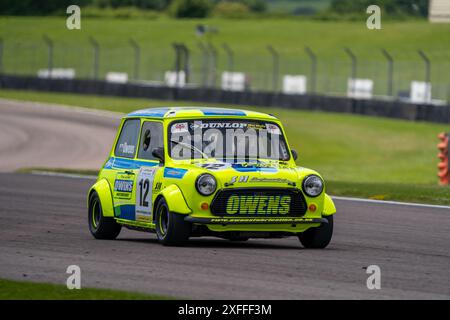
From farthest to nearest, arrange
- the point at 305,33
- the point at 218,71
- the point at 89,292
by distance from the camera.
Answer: the point at 305,33
the point at 218,71
the point at 89,292

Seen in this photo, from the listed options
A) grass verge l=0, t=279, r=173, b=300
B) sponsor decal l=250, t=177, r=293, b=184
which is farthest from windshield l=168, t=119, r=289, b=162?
grass verge l=0, t=279, r=173, b=300

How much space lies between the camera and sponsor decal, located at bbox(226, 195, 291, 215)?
12.0 meters

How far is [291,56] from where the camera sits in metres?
80.8

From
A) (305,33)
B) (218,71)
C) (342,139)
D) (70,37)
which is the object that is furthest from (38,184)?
(305,33)

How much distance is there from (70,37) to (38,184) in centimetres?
6176

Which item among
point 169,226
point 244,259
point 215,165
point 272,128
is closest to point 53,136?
point 272,128

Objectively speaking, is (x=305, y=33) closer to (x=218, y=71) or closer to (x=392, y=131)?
(x=218, y=71)

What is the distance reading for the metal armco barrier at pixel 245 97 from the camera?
42.3 meters

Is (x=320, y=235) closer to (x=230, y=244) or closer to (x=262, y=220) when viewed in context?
(x=262, y=220)

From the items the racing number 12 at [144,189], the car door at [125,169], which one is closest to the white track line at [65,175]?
the car door at [125,169]

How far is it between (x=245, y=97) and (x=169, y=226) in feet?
119

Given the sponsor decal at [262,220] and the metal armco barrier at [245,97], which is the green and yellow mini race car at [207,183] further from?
the metal armco barrier at [245,97]

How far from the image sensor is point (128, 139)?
540 inches

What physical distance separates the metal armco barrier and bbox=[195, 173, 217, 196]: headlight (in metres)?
29.5
